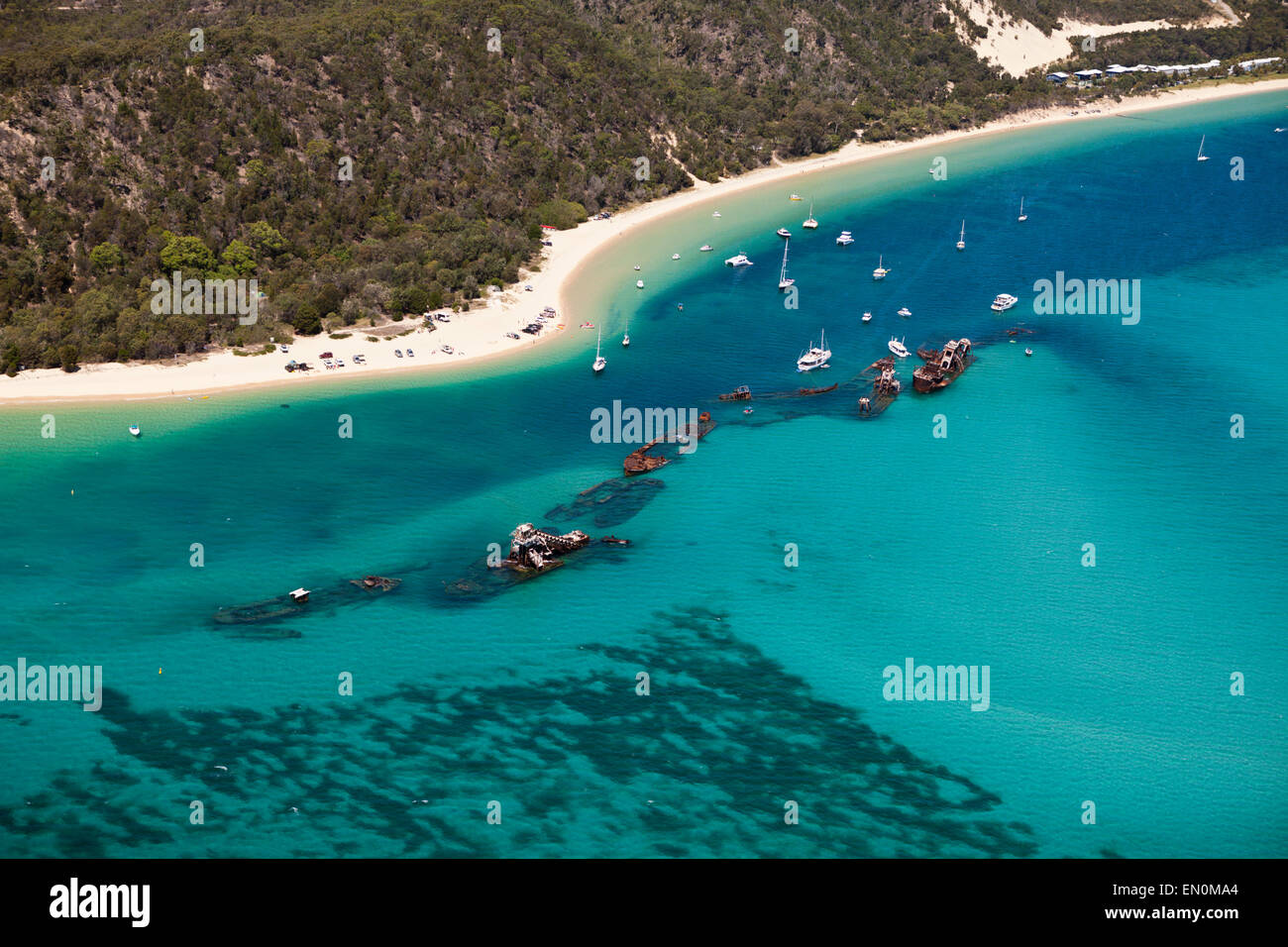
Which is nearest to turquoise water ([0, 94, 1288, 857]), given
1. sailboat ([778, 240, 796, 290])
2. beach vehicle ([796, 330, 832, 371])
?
beach vehicle ([796, 330, 832, 371])

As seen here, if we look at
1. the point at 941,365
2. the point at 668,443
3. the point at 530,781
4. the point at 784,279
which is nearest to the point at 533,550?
the point at 530,781

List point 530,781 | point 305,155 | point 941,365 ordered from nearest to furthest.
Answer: point 530,781
point 941,365
point 305,155

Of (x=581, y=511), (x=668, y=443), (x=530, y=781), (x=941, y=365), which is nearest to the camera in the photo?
(x=530, y=781)

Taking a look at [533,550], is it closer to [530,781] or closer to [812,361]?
[530,781]

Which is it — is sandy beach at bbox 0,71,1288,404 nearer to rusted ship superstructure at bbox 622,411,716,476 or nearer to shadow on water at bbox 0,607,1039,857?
rusted ship superstructure at bbox 622,411,716,476

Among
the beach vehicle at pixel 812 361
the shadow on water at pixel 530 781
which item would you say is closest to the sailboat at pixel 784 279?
the beach vehicle at pixel 812 361

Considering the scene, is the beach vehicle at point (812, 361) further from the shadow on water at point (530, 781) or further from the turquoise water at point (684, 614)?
the shadow on water at point (530, 781)

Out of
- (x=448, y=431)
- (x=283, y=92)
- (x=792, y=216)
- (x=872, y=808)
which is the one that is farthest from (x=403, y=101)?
(x=872, y=808)
